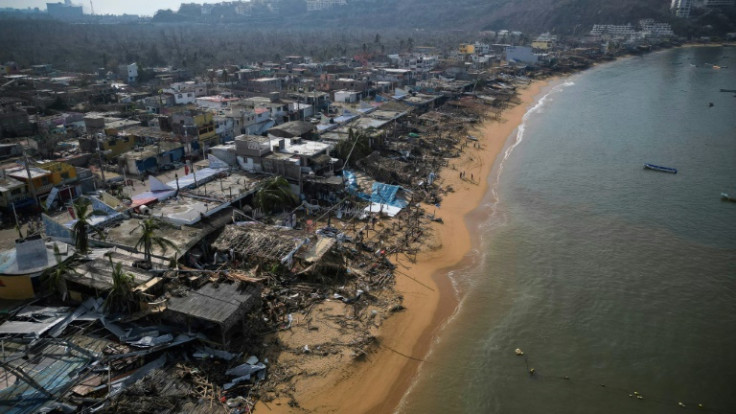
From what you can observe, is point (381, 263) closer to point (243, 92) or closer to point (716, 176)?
point (716, 176)

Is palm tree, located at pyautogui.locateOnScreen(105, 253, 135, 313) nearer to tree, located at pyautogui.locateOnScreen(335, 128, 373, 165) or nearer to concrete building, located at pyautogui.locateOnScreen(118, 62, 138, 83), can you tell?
tree, located at pyautogui.locateOnScreen(335, 128, 373, 165)

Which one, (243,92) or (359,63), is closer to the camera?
(243,92)

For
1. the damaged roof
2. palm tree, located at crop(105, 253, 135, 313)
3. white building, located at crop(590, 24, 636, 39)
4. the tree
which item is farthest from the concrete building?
white building, located at crop(590, 24, 636, 39)

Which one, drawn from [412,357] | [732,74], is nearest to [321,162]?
[412,357]

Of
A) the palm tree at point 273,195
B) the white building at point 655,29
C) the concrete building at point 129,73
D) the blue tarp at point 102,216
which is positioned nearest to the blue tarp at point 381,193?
the palm tree at point 273,195

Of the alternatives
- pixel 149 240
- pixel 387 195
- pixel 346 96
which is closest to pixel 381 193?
pixel 387 195

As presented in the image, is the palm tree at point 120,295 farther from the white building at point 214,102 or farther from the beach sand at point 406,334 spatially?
the white building at point 214,102

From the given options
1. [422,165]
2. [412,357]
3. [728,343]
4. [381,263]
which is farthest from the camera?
[422,165]
